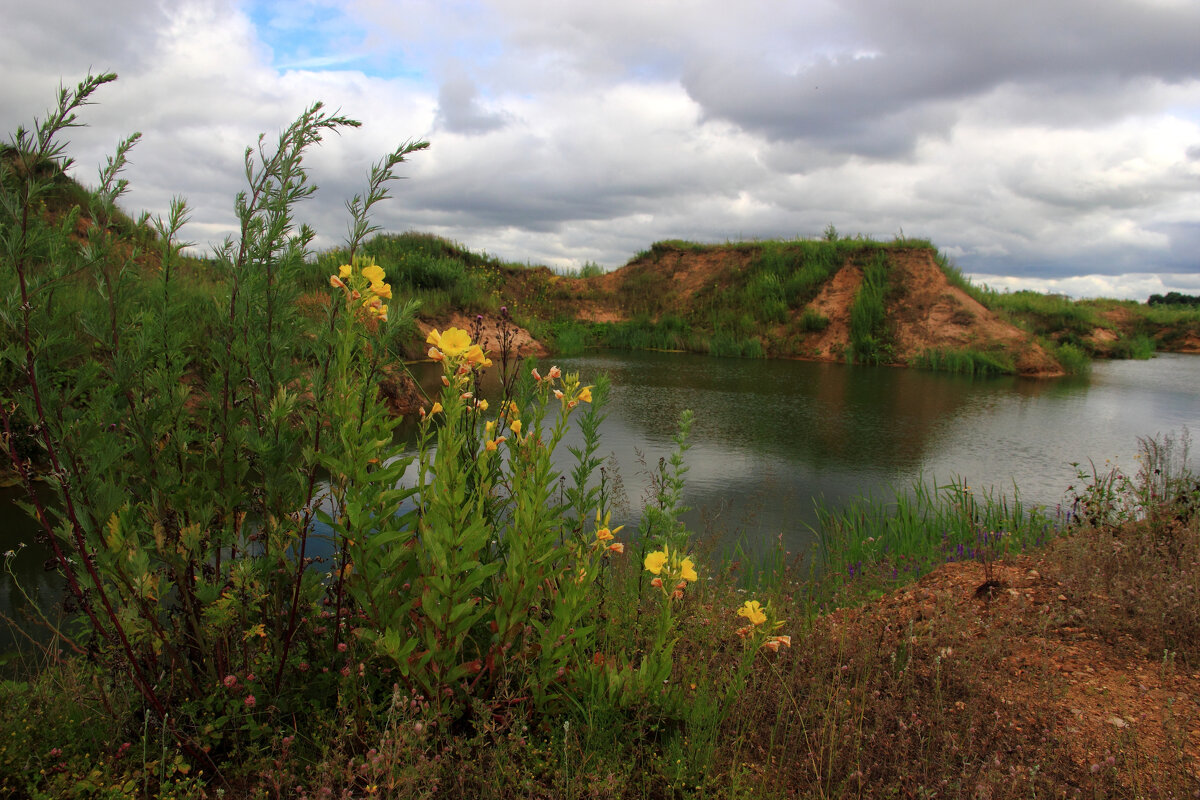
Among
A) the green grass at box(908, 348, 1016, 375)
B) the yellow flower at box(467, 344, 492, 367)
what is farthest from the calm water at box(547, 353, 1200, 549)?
the yellow flower at box(467, 344, 492, 367)

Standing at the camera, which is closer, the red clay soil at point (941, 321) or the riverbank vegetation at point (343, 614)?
the riverbank vegetation at point (343, 614)

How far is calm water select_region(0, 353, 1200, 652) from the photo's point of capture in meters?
5.09

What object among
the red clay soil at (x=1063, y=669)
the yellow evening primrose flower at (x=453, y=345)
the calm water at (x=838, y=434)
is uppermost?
the yellow evening primrose flower at (x=453, y=345)

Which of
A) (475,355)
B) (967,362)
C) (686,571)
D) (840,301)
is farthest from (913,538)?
(840,301)

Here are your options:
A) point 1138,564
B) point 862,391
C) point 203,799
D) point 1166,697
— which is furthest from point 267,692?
point 862,391

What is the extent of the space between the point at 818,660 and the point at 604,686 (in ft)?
3.67

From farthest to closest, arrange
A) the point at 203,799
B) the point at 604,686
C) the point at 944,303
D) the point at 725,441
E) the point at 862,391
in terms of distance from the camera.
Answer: the point at 944,303 → the point at 862,391 → the point at 725,441 → the point at 604,686 → the point at 203,799

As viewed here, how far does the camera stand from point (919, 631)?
2.80m

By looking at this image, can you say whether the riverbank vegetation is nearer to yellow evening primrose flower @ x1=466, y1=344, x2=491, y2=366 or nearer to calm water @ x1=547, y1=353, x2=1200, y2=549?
yellow evening primrose flower @ x1=466, y1=344, x2=491, y2=366

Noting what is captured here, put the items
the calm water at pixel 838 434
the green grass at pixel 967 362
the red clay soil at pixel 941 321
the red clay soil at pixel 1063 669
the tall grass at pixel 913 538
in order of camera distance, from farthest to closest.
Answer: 1. the red clay soil at pixel 941 321
2. the green grass at pixel 967 362
3. the calm water at pixel 838 434
4. the tall grass at pixel 913 538
5. the red clay soil at pixel 1063 669

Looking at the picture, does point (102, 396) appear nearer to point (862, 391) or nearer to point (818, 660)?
point (818, 660)

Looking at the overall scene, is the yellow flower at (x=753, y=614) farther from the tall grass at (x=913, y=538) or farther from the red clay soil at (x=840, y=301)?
the red clay soil at (x=840, y=301)

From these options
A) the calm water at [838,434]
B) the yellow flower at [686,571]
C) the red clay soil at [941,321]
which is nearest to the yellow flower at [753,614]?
the yellow flower at [686,571]

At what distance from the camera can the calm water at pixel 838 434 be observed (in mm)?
5086
